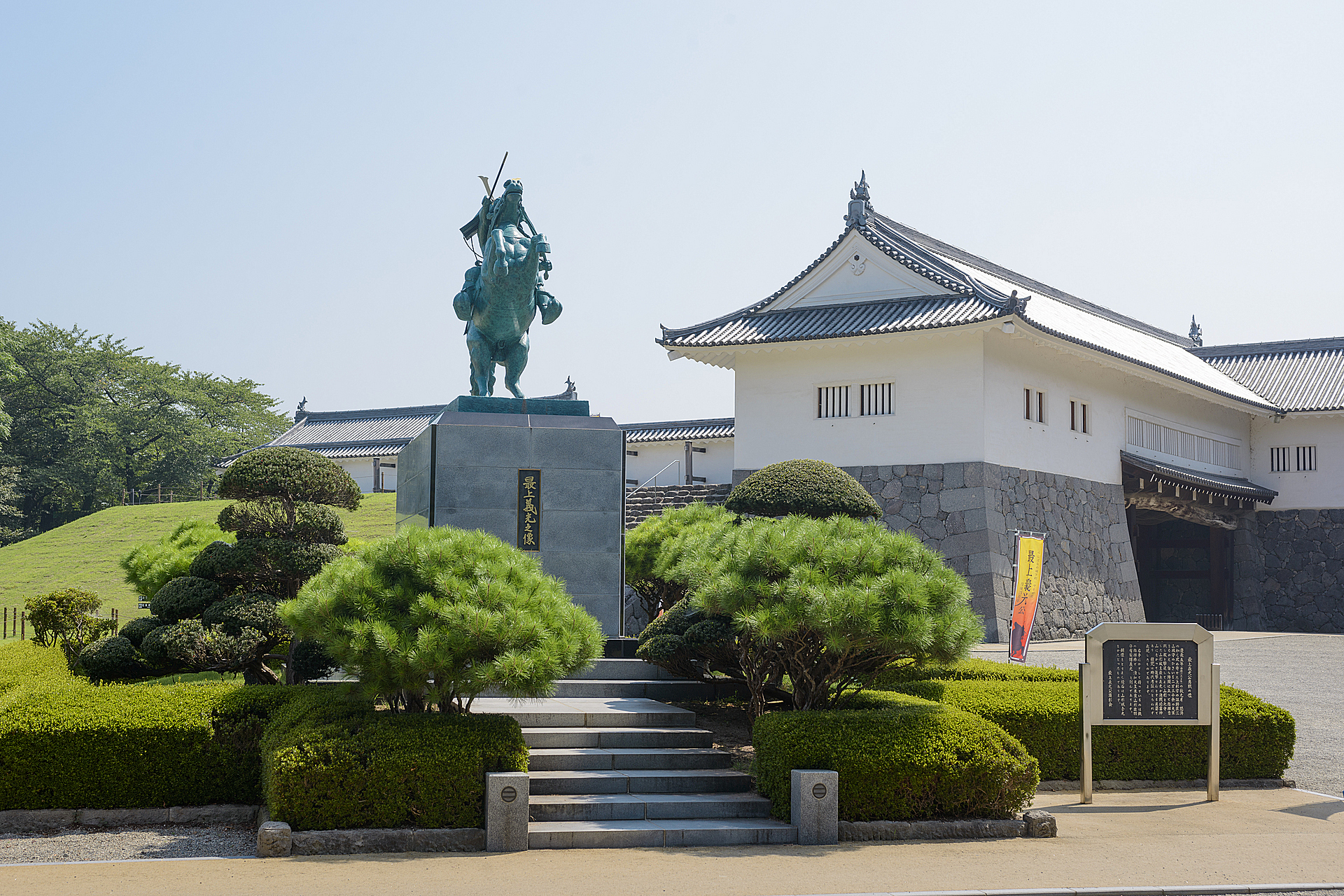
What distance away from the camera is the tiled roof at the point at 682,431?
3528 centimetres

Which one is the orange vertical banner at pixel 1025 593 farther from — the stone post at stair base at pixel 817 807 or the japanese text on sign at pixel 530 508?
the stone post at stair base at pixel 817 807

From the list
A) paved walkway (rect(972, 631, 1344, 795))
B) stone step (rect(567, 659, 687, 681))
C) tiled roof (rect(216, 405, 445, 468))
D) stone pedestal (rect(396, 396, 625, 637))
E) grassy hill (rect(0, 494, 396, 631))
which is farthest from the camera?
tiled roof (rect(216, 405, 445, 468))

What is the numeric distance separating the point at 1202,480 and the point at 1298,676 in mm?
9462

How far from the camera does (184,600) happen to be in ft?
33.3

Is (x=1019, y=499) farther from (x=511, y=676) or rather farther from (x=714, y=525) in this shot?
(x=511, y=676)

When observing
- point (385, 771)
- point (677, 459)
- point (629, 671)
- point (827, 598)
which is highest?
point (677, 459)

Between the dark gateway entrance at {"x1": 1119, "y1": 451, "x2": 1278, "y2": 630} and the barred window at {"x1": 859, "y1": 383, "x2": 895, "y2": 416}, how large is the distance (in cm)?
710

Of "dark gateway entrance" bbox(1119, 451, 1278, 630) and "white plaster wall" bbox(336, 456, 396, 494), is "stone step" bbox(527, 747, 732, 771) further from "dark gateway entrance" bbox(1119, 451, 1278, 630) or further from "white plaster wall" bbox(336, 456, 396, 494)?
"white plaster wall" bbox(336, 456, 396, 494)

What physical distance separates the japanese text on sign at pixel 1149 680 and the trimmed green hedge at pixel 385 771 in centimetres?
488

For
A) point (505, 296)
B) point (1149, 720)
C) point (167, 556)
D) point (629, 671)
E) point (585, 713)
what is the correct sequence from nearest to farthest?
point (1149, 720), point (585, 713), point (629, 671), point (505, 296), point (167, 556)

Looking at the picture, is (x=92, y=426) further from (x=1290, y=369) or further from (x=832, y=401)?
(x=1290, y=369)

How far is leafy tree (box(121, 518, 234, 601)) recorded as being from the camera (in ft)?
46.9

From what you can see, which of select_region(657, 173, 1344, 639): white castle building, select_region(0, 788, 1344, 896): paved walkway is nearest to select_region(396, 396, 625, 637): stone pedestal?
select_region(0, 788, 1344, 896): paved walkway

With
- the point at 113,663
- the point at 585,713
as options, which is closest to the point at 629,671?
the point at 585,713
